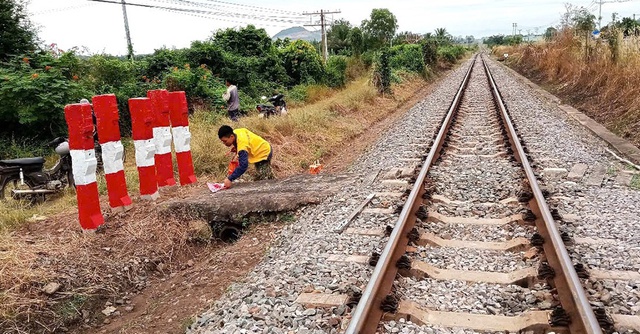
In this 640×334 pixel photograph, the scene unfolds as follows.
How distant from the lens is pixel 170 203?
5.33 metres

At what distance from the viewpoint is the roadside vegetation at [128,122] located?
3.83m

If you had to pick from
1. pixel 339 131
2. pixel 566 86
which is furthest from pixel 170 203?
pixel 566 86

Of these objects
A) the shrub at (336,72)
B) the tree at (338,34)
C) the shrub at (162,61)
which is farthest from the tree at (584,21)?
the tree at (338,34)

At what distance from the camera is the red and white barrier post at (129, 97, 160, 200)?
17.1ft

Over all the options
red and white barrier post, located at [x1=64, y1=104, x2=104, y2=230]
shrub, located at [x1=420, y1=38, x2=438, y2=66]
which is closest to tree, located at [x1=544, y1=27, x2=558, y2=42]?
shrub, located at [x1=420, y1=38, x2=438, y2=66]

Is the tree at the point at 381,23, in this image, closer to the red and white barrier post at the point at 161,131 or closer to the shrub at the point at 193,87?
the shrub at the point at 193,87

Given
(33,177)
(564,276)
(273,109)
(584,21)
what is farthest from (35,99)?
(584,21)

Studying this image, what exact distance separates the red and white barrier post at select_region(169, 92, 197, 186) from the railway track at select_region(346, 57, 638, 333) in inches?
113

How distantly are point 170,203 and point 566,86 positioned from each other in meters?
15.8

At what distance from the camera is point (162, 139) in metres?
5.63

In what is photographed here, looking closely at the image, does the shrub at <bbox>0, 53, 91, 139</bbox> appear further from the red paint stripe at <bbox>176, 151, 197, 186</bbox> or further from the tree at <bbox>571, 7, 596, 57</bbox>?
the tree at <bbox>571, 7, 596, 57</bbox>

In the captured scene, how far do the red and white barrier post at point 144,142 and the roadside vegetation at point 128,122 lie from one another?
1.07ft

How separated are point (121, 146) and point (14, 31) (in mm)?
10461

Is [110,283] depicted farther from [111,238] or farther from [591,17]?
[591,17]
